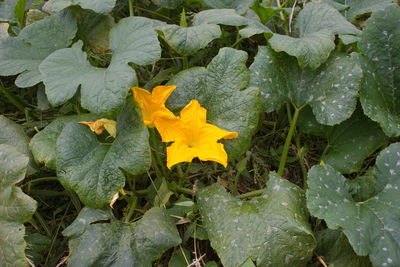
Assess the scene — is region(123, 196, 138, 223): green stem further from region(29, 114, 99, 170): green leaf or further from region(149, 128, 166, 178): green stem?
region(29, 114, 99, 170): green leaf

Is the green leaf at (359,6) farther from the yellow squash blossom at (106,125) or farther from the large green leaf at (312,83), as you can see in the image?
the yellow squash blossom at (106,125)

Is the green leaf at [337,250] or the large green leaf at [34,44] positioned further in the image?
the large green leaf at [34,44]

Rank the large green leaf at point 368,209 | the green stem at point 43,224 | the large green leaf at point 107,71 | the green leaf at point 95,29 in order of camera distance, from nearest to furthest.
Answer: the large green leaf at point 368,209
the large green leaf at point 107,71
the green stem at point 43,224
the green leaf at point 95,29

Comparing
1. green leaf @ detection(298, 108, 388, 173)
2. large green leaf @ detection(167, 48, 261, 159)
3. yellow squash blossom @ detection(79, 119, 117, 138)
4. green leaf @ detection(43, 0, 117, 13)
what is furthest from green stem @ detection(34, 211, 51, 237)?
green leaf @ detection(298, 108, 388, 173)

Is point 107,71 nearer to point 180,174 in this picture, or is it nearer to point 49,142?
point 49,142

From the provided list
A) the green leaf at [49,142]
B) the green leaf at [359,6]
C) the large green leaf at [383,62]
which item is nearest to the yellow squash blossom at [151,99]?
the green leaf at [49,142]

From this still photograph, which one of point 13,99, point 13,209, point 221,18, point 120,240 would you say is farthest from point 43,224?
point 221,18
